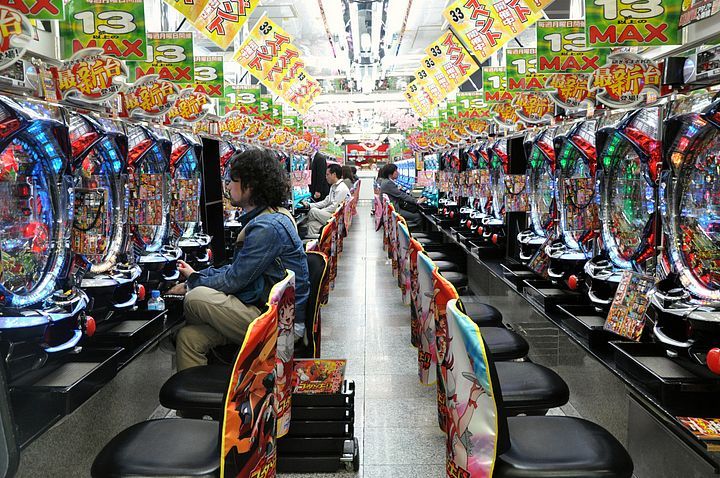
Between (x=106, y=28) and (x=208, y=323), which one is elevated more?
(x=106, y=28)

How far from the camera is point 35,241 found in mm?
2371

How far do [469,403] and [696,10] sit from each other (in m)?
2.34

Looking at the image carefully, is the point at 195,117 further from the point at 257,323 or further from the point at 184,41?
the point at 257,323

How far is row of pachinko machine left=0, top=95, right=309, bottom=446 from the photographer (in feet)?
7.10

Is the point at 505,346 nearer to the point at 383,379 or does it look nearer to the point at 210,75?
the point at 383,379

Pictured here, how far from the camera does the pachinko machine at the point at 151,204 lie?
134 inches

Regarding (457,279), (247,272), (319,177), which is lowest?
(457,279)

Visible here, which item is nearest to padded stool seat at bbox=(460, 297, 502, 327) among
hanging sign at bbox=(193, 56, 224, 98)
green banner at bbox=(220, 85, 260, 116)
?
hanging sign at bbox=(193, 56, 224, 98)

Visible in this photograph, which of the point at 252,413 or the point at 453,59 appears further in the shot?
the point at 453,59

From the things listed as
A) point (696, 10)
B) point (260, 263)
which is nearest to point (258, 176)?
point (260, 263)

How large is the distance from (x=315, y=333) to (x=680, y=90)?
2201 millimetres

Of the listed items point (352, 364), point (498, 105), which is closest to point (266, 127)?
point (498, 105)

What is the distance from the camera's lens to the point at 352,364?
4.71 metres

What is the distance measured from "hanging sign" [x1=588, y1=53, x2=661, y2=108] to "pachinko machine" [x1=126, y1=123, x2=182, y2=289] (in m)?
2.34
